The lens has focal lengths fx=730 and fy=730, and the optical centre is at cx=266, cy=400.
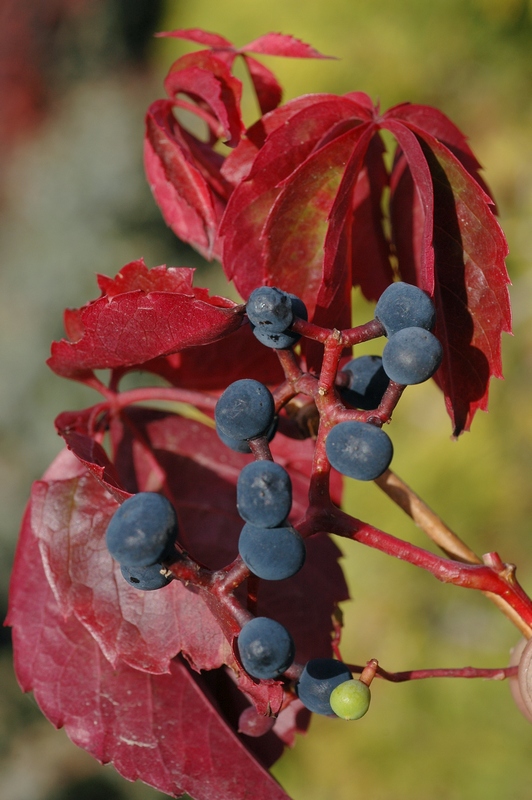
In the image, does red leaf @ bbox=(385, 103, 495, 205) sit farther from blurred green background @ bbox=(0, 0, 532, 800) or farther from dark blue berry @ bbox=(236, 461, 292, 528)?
blurred green background @ bbox=(0, 0, 532, 800)

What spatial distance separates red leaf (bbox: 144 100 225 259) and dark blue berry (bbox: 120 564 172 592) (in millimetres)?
451

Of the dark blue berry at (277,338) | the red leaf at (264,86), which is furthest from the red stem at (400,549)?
the red leaf at (264,86)

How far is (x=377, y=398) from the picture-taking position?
0.71 m

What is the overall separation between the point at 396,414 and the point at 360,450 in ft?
9.33

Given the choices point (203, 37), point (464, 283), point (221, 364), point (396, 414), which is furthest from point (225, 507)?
point (396, 414)

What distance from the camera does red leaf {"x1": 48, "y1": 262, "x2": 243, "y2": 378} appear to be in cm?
67

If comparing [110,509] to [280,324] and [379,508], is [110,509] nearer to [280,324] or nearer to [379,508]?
[280,324]

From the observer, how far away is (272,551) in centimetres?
53

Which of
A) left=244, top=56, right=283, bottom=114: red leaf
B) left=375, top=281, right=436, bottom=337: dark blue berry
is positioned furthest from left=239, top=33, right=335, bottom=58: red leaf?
left=375, top=281, right=436, bottom=337: dark blue berry

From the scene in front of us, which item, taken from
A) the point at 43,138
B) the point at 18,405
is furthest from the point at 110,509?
the point at 43,138

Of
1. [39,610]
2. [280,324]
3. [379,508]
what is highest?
[280,324]

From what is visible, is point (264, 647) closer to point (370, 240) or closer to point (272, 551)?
point (272, 551)

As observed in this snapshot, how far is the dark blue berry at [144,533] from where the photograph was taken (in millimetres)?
540

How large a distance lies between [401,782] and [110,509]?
110 inches
